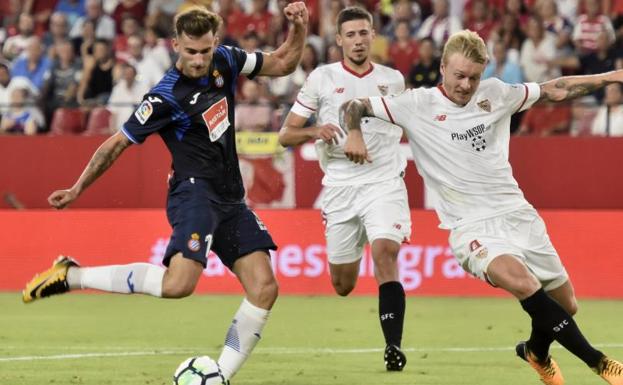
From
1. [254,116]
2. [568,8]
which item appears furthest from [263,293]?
[568,8]

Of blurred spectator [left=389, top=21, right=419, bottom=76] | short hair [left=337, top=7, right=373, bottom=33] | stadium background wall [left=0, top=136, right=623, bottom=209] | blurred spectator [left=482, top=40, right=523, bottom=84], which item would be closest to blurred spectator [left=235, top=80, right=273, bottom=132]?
stadium background wall [left=0, top=136, right=623, bottom=209]

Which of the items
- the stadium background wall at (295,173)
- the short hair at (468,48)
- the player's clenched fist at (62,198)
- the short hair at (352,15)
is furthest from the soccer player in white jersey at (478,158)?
the stadium background wall at (295,173)

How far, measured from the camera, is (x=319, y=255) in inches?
595

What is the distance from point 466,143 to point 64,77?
434 inches

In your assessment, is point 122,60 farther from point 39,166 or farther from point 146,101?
point 146,101

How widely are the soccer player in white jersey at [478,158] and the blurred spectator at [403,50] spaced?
910 centimetres

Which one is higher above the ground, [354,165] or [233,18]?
[233,18]

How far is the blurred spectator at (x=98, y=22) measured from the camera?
19891mm

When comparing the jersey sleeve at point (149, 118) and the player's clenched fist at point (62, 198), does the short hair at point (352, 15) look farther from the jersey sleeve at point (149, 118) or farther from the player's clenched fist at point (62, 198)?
the player's clenched fist at point (62, 198)

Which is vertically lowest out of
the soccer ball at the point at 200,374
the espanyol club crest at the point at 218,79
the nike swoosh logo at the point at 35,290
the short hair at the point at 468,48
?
the soccer ball at the point at 200,374

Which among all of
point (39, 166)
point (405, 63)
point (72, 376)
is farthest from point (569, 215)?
point (72, 376)

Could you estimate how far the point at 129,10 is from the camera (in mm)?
20234

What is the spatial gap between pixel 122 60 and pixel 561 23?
582cm

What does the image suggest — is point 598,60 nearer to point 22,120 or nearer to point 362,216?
point 22,120
